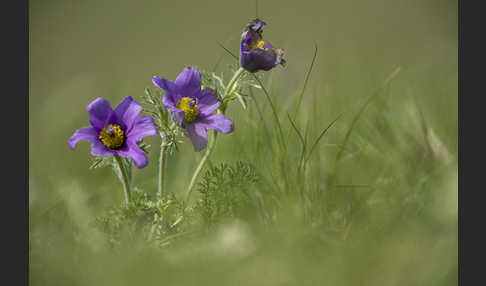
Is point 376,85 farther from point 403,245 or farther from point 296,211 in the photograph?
point 403,245

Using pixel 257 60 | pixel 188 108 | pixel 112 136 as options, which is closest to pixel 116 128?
pixel 112 136

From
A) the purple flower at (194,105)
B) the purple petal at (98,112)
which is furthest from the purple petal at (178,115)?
the purple petal at (98,112)

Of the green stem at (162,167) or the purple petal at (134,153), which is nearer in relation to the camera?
the purple petal at (134,153)

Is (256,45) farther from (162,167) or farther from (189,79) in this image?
(162,167)

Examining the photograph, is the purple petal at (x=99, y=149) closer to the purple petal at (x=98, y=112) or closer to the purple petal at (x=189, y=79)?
the purple petal at (x=98, y=112)

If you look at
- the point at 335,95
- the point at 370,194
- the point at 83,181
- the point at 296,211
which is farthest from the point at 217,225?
the point at 335,95

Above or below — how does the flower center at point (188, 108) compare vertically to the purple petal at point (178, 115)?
above
